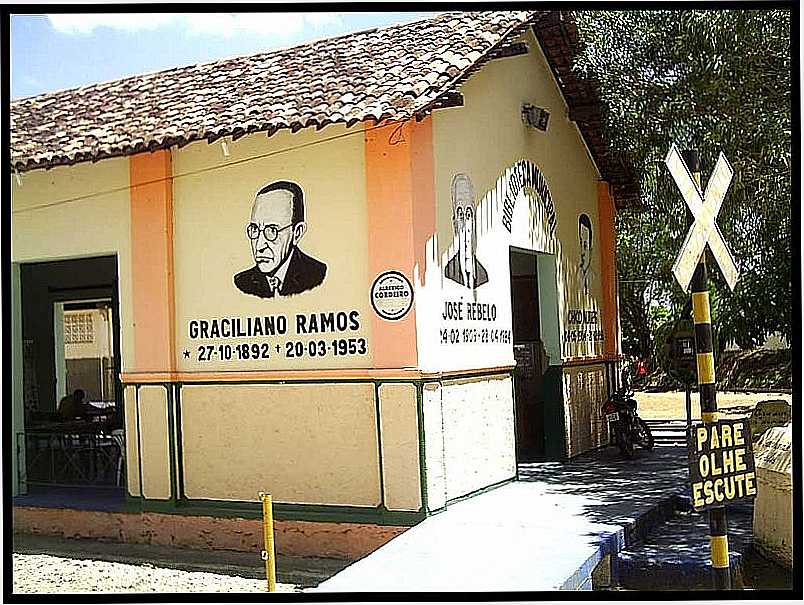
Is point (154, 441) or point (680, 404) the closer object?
point (154, 441)

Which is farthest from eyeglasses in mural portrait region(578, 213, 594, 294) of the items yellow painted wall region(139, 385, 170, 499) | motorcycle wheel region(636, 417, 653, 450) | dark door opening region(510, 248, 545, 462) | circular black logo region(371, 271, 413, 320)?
yellow painted wall region(139, 385, 170, 499)

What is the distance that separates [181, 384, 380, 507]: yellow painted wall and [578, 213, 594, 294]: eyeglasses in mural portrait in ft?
13.9

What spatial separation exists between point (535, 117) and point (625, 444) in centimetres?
342

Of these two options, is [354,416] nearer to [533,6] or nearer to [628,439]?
[533,6]

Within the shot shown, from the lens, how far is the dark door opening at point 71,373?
33.0ft

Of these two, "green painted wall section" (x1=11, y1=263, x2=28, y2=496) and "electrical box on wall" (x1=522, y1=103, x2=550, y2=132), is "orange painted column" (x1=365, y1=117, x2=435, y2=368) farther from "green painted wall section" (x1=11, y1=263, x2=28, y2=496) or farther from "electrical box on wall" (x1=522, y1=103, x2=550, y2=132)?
"green painted wall section" (x1=11, y1=263, x2=28, y2=496)

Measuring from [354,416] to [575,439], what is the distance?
146 inches

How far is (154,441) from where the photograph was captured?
859cm

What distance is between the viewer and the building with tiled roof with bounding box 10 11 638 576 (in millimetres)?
7605

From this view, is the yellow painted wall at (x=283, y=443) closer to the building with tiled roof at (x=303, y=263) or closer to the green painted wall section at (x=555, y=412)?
the building with tiled roof at (x=303, y=263)

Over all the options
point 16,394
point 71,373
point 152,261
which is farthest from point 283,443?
point 71,373

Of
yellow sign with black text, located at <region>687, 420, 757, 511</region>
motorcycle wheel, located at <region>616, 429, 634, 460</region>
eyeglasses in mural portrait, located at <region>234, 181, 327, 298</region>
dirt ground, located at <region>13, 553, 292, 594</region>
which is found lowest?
dirt ground, located at <region>13, 553, 292, 594</region>

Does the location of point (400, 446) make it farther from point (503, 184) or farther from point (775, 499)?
point (503, 184)

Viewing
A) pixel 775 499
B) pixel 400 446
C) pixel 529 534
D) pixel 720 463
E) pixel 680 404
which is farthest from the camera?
pixel 680 404
